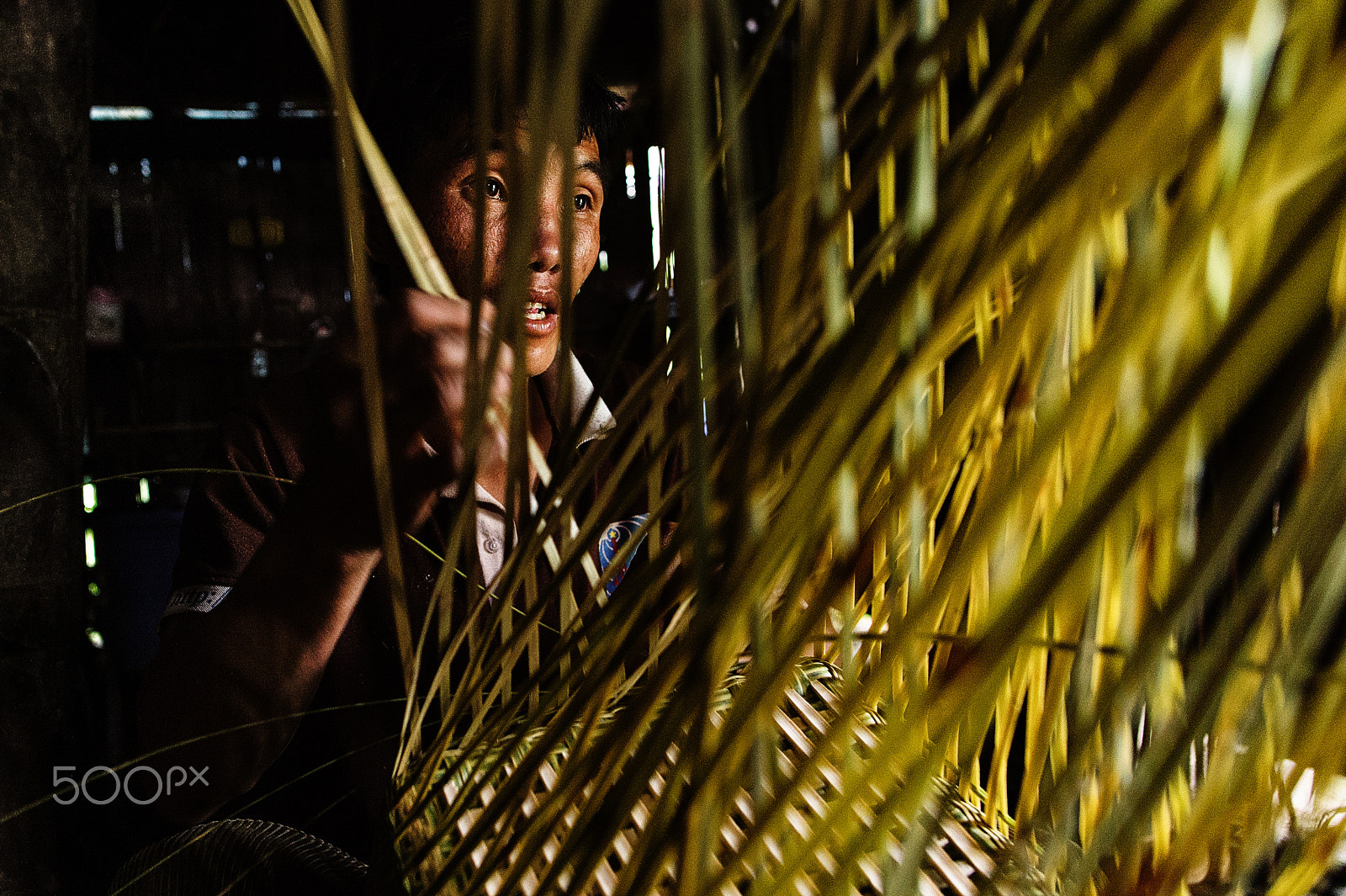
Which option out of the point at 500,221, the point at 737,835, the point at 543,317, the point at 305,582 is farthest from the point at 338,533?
the point at 543,317

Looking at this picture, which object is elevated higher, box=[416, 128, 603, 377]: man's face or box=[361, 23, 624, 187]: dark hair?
box=[361, 23, 624, 187]: dark hair

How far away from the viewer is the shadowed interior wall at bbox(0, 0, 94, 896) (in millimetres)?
711

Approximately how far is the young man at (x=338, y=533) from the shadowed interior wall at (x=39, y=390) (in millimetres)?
106

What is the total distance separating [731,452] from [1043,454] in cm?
5

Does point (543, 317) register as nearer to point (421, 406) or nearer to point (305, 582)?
point (305, 582)

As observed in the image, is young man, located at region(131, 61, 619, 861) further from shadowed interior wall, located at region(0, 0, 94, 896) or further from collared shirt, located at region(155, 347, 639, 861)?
shadowed interior wall, located at region(0, 0, 94, 896)

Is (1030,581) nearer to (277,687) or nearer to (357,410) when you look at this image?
(357,410)

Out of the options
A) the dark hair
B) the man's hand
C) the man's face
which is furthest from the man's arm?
the dark hair

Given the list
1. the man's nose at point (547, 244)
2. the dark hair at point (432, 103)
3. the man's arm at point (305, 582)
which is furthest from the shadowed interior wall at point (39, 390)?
the man's nose at point (547, 244)

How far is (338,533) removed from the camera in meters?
0.39

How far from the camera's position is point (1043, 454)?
118mm

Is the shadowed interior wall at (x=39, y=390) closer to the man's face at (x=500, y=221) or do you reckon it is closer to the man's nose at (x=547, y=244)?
the man's face at (x=500, y=221)

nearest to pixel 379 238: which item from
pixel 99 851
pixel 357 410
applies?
pixel 357 410

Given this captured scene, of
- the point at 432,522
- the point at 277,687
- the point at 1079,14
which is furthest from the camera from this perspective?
the point at 432,522
